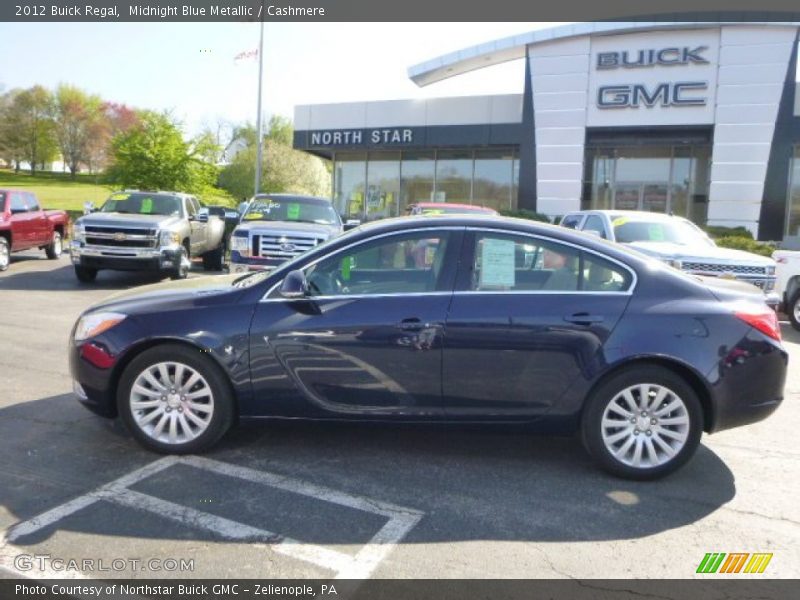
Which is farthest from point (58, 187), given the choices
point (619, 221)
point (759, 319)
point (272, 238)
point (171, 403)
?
point (759, 319)

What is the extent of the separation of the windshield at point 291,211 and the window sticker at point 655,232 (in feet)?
17.0

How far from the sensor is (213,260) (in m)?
15.7

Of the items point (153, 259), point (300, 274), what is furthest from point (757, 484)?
point (153, 259)

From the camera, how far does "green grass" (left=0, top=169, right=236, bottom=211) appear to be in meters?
48.2

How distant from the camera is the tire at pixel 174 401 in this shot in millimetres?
4195

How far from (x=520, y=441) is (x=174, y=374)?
2.52 m

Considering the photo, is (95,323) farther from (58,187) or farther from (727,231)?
(58,187)

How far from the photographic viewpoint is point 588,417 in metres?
4.11

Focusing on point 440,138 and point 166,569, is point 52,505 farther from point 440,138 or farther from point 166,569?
point 440,138

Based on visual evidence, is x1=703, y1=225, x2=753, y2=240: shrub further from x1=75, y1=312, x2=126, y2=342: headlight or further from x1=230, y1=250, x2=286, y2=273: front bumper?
x1=75, y1=312, x2=126, y2=342: headlight

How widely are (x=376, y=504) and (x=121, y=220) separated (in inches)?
397

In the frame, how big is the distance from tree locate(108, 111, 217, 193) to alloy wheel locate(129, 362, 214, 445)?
64.2 ft

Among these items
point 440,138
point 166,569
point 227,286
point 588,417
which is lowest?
point 166,569

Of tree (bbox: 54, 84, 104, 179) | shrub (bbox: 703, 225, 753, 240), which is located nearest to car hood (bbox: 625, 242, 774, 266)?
shrub (bbox: 703, 225, 753, 240)
